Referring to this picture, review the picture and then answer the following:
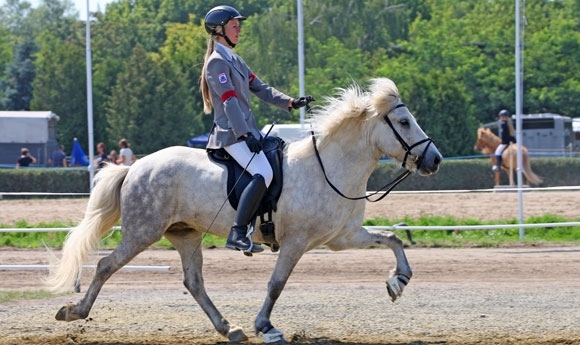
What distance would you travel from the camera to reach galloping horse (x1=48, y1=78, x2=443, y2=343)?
8.63m

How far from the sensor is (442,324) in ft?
31.2

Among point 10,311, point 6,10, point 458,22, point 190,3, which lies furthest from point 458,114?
point 6,10

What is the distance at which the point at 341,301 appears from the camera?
11.2 metres

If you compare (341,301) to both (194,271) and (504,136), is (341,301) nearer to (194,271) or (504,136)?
(194,271)

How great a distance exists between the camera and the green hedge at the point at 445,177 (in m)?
26.0

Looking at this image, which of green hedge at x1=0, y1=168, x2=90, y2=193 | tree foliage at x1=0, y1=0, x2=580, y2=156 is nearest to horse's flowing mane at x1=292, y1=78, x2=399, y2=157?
green hedge at x1=0, y1=168, x2=90, y2=193

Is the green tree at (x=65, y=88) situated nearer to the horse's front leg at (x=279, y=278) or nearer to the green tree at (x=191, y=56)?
the green tree at (x=191, y=56)

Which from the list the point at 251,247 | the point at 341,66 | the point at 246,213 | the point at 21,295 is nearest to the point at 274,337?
the point at 251,247

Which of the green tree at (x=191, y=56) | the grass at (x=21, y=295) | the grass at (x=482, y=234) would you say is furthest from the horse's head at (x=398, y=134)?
the green tree at (x=191, y=56)

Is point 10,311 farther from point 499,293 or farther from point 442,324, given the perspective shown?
point 499,293

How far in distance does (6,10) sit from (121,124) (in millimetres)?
65900

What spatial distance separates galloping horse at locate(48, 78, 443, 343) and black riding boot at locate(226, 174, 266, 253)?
0.23 meters

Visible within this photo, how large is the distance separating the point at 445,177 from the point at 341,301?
1560 centimetres

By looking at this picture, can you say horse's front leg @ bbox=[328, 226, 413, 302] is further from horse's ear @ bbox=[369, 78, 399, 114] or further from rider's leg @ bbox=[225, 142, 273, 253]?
horse's ear @ bbox=[369, 78, 399, 114]
